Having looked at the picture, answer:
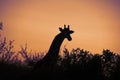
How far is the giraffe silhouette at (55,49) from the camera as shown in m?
16.6

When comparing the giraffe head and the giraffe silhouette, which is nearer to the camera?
the giraffe silhouette

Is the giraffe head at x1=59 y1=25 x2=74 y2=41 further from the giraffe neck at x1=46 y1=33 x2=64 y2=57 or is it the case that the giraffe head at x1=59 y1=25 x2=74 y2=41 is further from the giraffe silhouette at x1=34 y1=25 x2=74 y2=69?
the giraffe neck at x1=46 y1=33 x2=64 y2=57

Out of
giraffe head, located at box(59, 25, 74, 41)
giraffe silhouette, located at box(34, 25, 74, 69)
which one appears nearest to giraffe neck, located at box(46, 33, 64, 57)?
giraffe silhouette, located at box(34, 25, 74, 69)

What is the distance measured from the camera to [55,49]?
56.9ft

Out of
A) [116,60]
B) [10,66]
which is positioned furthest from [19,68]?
[116,60]

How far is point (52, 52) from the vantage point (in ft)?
56.2

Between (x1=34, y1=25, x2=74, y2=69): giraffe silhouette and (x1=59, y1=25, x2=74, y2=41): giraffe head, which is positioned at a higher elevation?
(x1=59, y1=25, x2=74, y2=41): giraffe head

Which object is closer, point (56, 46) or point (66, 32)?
point (56, 46)

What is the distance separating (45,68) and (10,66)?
189 cm

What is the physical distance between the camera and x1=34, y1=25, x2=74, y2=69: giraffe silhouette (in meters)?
16.6

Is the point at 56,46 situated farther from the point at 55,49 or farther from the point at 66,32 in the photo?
the point at 66,32

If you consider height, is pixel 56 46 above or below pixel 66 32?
below

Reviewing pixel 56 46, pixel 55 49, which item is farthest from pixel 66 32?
pixel 55 49

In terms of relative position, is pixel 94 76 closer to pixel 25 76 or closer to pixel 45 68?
pixel 45 68
